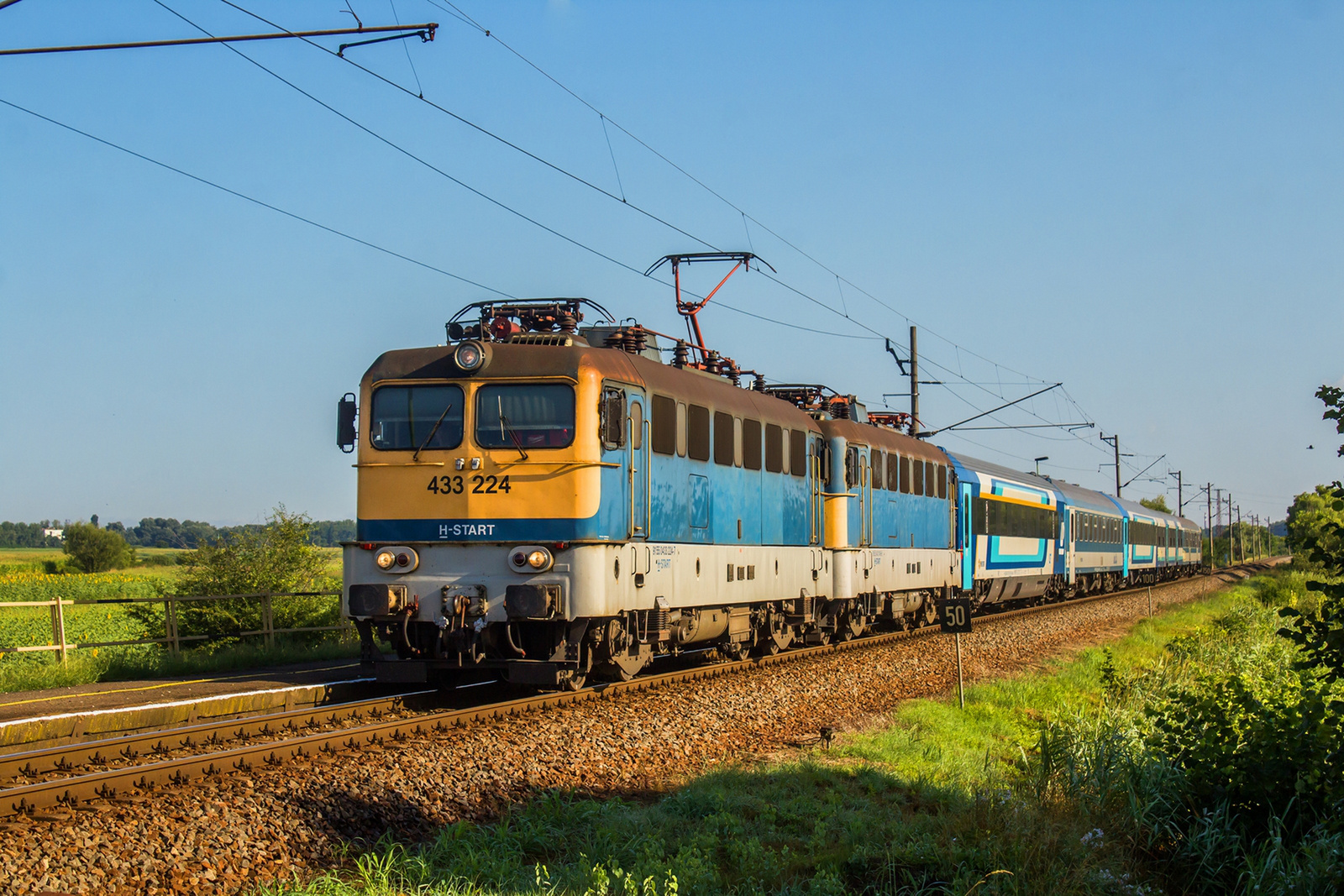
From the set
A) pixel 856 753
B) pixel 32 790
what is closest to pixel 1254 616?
pixel 856 753

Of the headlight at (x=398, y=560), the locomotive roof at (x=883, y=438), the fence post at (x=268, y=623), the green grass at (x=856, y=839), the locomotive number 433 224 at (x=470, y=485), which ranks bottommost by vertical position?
the green grass at (x=856, y=839)

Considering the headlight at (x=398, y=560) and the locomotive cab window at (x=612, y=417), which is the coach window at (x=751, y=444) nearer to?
the locomotive cab window at (x=612, y=417)

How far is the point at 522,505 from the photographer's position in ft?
40.9

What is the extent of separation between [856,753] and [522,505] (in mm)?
4232

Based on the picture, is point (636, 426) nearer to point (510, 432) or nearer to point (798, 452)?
point (510, 432)

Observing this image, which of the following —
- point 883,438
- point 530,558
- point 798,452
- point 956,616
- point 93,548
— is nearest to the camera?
point 530,558

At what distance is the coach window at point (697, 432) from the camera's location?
14758 mm

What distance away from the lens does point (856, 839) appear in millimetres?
8055

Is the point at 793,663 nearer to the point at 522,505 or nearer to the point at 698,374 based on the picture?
the point at 698,374

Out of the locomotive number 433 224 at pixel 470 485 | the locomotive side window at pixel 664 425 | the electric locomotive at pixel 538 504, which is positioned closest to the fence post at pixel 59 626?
the electric locomotive at pixel 538 504

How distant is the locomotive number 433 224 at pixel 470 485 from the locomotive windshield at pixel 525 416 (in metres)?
0.37

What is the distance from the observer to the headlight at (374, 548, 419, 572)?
12.5 meters

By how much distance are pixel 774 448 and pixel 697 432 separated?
9.29 feet

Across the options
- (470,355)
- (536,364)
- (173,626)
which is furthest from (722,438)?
(173,626)
